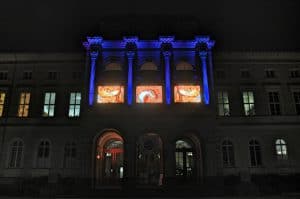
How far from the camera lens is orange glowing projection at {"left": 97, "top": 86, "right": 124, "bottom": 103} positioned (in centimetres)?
2833

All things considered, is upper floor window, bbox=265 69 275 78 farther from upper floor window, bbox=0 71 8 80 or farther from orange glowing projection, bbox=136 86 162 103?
upper floor window, bbox=0 71 8 80

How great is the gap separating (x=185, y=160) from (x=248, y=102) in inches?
403

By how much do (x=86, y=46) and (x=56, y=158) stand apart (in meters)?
13.3

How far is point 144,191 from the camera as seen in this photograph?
23.7 metres

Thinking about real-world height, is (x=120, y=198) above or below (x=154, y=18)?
below

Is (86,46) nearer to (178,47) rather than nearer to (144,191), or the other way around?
(178,47)

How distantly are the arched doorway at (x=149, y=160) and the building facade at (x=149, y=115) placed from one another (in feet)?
0.38

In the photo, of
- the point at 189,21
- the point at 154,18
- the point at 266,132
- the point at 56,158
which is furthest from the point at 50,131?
the point at 266,132

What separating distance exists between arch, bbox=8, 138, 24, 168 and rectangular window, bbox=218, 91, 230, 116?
23.5 metres

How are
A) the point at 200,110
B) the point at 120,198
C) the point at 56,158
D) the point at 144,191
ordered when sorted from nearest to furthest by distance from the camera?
1. the point at 120,198
2. the point at 144,191
3. the point at 200,110
4. the point at 56,158

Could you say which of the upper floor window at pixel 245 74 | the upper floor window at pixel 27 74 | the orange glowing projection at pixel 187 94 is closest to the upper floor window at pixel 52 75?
the upper floor window at pixel 27 74

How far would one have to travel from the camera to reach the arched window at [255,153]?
96.6 ft

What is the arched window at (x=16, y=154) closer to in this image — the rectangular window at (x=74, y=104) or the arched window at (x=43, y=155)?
the arched window at (x=43, y=155)

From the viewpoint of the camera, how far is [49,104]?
31.4 metres
